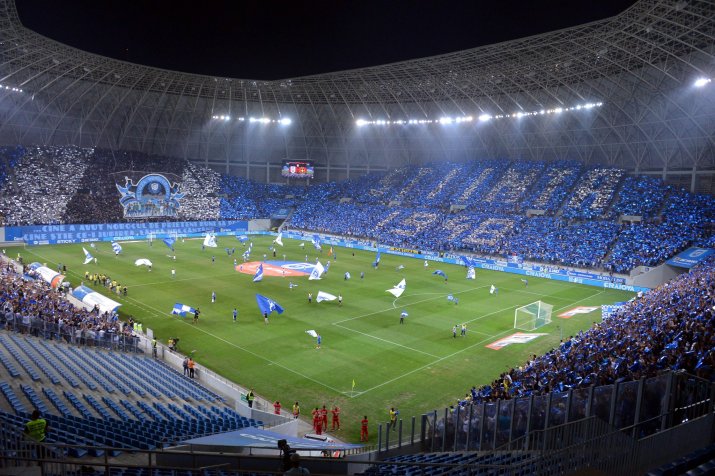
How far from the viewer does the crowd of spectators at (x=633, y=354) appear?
51.2ft

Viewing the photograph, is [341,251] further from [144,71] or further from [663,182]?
[663,182]

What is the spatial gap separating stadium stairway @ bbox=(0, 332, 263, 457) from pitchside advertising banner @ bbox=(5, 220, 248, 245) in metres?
51.8

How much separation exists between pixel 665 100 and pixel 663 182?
1113 centimetres

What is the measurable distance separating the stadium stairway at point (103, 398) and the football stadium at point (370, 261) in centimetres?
16

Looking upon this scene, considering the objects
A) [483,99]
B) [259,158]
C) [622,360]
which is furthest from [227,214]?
[622,360]

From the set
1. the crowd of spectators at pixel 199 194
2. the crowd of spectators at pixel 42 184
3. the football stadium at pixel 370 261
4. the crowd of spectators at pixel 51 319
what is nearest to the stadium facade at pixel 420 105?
the football stadium at pixel 370 261

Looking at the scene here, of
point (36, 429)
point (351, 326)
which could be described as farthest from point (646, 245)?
point (36, 429)

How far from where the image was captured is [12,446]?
419 inches

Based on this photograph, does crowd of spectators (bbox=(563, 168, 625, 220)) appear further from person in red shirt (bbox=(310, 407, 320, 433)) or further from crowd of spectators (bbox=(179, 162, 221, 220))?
crowd of spectators (bbox=(179, 162, 221, 220))

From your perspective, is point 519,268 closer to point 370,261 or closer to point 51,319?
point 370,261

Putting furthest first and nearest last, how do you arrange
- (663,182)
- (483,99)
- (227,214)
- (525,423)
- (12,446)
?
(227,214) < (483,99) < (663,182) < (525,423) < (12,446)

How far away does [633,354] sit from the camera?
18.5 metres

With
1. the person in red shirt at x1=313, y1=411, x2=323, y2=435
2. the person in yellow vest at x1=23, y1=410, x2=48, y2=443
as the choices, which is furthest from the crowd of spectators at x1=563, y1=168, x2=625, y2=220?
the person in yellow vest at x1=23, y1=410, x2=48, y2=443

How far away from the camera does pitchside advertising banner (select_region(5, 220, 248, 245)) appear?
72.1 metres
